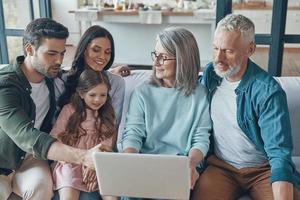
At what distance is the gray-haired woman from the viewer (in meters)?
1.77

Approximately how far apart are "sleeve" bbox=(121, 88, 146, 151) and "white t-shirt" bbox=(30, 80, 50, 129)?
1.33 ft

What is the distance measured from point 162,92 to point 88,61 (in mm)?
409

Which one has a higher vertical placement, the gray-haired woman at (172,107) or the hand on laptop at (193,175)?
the gray-haired woman at (172,107)

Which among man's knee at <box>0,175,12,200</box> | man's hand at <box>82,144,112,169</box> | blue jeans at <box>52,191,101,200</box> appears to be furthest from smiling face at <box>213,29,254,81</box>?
man's knee at <box>0,175,12,200</box>

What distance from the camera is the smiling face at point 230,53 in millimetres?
1691

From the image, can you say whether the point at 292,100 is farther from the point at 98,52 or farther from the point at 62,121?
the point at 62,121

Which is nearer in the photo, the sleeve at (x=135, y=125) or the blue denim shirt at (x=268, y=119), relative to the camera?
the blue denim shirt at (x=268, y=119)

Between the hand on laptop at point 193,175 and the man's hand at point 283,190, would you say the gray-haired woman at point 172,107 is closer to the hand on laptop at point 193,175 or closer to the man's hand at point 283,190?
the hand on laptop at point 193,175

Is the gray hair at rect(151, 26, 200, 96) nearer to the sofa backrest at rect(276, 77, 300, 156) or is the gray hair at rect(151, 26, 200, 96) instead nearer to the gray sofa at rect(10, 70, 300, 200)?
the gray sofa at rect(10, 70, 300, 200)

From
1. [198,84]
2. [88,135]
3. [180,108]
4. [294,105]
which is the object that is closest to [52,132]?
[88,135]

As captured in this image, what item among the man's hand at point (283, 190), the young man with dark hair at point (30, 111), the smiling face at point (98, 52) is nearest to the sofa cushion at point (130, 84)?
the smiling face at point (98, 52)

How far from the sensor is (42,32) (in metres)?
1.76

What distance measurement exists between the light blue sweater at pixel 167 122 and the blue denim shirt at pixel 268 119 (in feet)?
0.59

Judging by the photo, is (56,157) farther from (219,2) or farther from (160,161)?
(219,2)
